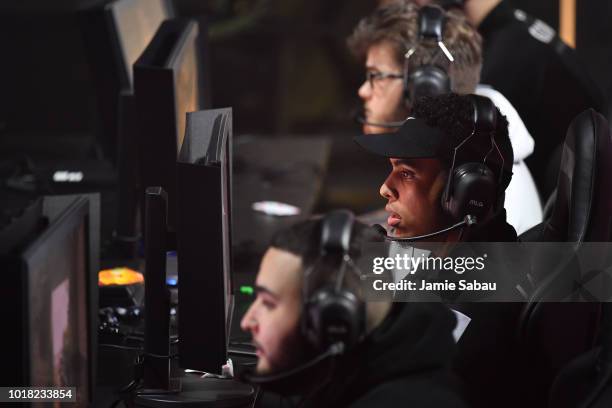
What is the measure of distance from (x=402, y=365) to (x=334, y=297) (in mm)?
109

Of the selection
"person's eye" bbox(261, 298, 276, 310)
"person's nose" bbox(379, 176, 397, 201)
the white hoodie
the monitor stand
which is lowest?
the monitor stand

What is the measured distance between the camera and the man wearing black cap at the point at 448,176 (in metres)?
1.55

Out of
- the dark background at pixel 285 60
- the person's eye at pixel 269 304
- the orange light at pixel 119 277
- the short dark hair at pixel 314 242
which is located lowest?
the dark background at pixel 285 60

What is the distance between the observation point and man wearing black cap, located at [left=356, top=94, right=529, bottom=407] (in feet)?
5.10

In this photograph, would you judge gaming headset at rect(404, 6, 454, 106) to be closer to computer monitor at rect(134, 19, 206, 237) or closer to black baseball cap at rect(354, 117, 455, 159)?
computer monitor at rect(134, 19, 206, 237)

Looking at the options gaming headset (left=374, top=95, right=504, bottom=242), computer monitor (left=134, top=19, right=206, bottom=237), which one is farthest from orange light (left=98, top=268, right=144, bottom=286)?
gaming headset (left=374, top=95, right=504, bottom=242)

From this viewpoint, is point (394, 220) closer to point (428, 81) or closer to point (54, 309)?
point (54, 309)

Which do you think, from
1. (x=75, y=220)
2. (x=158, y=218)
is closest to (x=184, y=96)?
(x=158, y=218)

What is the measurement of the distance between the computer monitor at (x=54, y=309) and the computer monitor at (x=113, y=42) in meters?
1.08

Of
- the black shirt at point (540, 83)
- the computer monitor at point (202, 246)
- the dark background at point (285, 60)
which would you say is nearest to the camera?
the computer monitor at point (202, 246)

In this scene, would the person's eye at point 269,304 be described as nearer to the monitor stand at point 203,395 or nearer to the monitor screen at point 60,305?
the monitor screen at point 60,305

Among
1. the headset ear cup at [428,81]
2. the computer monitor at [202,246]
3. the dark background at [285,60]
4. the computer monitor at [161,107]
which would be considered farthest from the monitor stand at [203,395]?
the dark background at [285,60]

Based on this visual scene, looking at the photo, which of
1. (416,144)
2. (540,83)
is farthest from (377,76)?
(416,144)

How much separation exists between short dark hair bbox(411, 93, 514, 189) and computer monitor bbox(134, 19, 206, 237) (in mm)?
429
